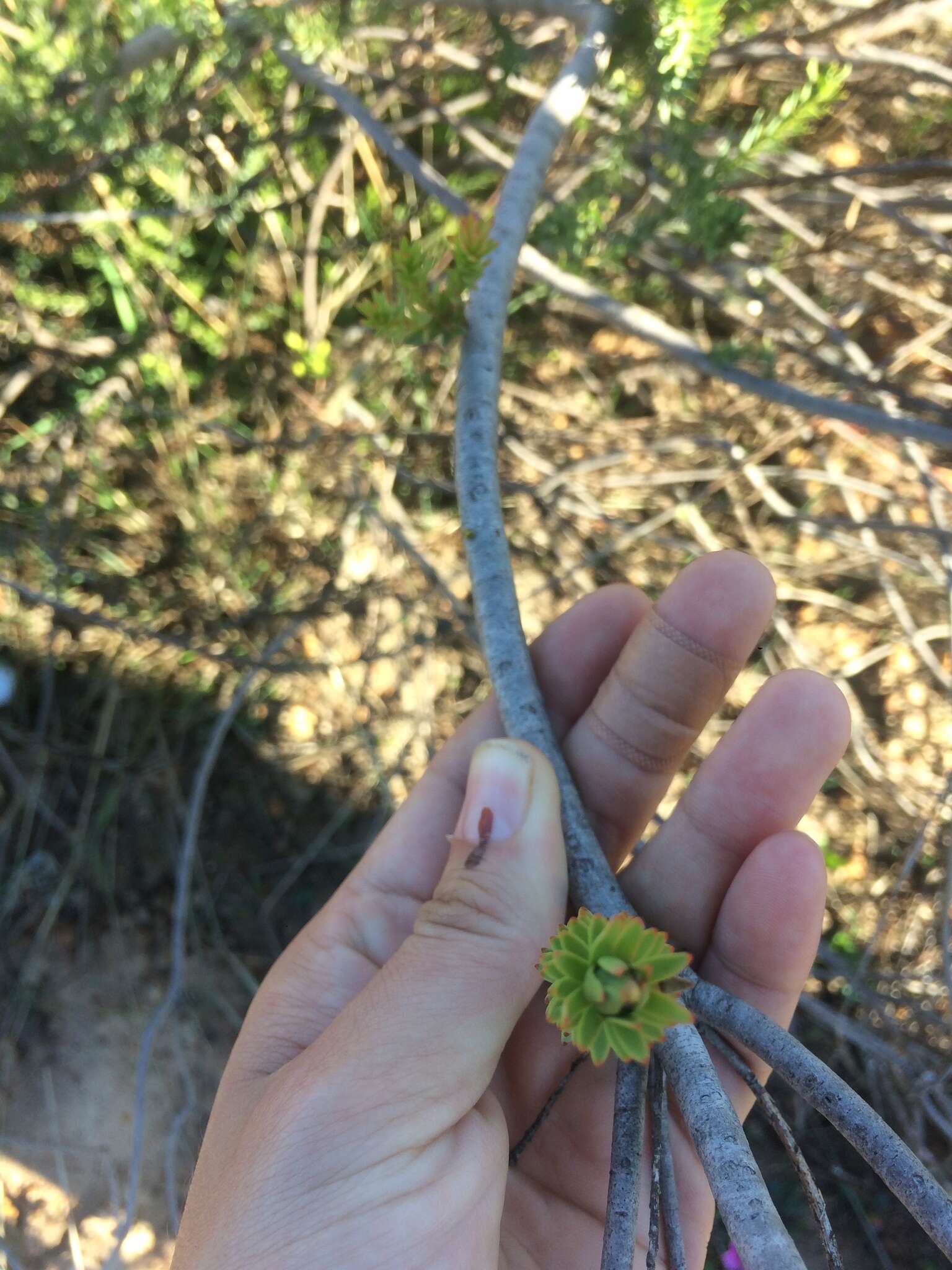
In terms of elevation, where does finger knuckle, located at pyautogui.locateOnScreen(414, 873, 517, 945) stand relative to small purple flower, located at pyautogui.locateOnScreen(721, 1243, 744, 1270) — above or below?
above

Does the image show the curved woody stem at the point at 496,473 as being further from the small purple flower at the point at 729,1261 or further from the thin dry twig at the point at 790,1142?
the small purple flower at the point at 729,1261

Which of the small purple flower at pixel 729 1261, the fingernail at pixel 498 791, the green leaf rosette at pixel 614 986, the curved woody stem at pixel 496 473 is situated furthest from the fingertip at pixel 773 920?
the small purple flower at pixel 729 1261

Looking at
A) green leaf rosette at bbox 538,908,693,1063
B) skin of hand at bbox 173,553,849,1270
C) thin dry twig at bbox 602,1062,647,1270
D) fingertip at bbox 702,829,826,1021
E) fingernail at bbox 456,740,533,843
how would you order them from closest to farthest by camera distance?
green leaf rosette at bbox 538,908,693,1063
thin dry twig at bbox 602,1062,647,1270
skin of hand at bbox 173,553,849,1270
fingernail at bbox 456,740,533,843
fingertip at bbox 702,829,826,1021

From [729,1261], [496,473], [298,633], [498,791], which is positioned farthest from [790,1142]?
[298,633]

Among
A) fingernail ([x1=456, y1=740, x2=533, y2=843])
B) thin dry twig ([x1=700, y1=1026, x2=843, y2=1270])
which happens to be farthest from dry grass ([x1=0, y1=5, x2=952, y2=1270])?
thin dry twig ([x1=700, y1=1026, x2=843, y2=1270])

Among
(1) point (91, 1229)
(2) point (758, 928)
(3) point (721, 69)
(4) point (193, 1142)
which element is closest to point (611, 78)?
(3) point (721, 69)

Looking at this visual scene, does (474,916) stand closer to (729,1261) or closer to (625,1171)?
(625,1171)

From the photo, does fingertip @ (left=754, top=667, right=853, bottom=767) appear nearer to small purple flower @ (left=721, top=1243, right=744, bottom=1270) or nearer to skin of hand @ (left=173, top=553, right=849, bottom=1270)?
skin of hand @ (left=173, top=553, right=849, bottom=1270)
